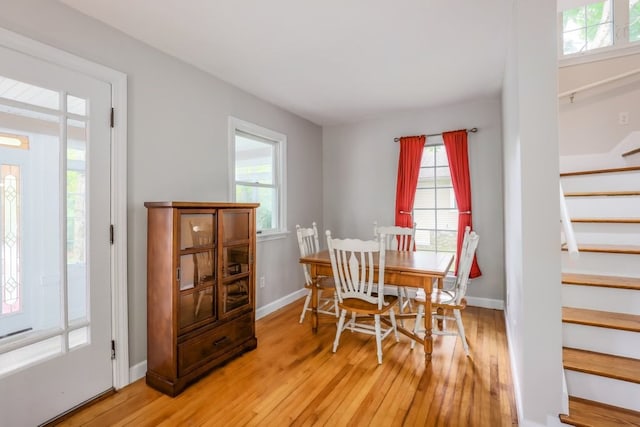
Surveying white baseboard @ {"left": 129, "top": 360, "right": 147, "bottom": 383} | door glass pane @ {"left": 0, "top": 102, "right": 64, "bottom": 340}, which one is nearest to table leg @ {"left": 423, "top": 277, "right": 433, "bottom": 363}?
white baseboard @ {"left": 129, "top": 360, "right": 147, "bottom": 383}

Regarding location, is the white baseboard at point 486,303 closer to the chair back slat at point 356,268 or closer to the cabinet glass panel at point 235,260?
the chair back slat at point 356,268

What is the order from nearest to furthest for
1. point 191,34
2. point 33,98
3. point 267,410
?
1. point 33,98
2. point 267,410
3. point 191,34

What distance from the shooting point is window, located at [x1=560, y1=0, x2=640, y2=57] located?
Answer: 306 cm

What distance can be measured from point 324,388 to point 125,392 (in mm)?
1349

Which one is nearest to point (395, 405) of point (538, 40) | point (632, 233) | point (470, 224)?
point (632, 233)

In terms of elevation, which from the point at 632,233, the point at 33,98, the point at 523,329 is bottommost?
the point at 523,329

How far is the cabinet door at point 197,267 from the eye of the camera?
6.93ft

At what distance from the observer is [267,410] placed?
1.85 meters

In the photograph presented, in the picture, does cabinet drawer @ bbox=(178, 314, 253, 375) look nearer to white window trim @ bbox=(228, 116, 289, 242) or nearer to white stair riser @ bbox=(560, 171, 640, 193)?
white window trim @ bbox=(228, 116, 289, 242)

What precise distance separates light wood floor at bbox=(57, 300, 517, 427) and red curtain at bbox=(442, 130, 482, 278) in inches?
49.5

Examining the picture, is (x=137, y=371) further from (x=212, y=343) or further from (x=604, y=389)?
(x=604, y=389)

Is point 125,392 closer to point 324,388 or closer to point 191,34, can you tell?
point 324,388

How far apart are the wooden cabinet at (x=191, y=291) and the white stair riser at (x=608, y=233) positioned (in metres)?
2.61

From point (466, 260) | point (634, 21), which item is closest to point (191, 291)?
point (466, 260)
